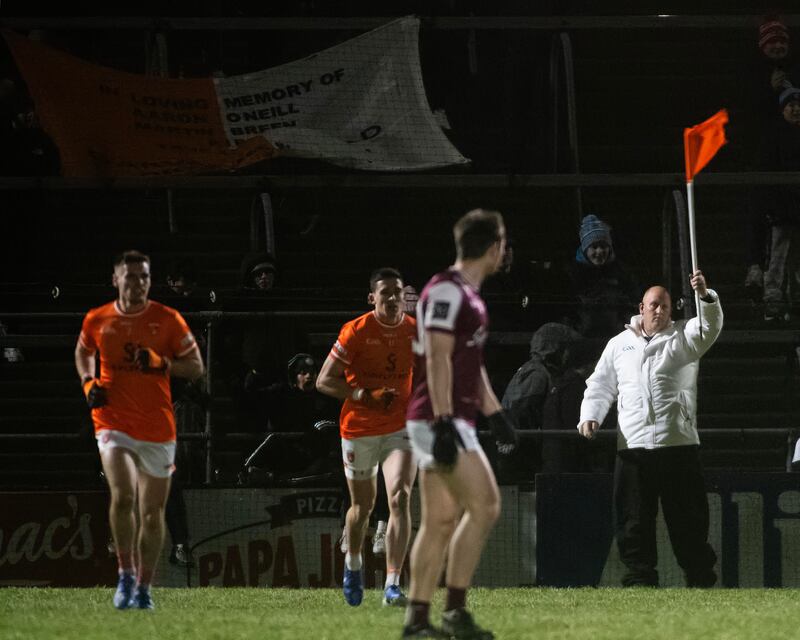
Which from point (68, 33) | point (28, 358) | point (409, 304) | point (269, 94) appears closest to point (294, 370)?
point (409, 304)

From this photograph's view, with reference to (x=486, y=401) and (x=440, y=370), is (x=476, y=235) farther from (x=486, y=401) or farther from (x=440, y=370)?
(x=486, y=401)

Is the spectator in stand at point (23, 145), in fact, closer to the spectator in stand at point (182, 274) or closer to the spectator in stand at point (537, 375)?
the spectator in stand at point (182, 274)

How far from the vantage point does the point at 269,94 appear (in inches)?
543

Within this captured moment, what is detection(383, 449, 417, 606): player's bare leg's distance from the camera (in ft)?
32.1

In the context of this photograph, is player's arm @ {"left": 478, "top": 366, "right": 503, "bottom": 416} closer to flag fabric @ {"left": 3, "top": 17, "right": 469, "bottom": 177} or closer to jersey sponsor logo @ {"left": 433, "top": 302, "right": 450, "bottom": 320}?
jersey sponsor logo @ {"left": 433, "top": 302, "right": 450, "bottom": 320}

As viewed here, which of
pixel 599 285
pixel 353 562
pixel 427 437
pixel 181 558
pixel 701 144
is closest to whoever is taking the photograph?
pixel 427 437

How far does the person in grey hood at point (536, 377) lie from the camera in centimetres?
1273

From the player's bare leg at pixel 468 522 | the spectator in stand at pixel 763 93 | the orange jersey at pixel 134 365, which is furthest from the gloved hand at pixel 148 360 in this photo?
the spectator in stand at pixel 763 93

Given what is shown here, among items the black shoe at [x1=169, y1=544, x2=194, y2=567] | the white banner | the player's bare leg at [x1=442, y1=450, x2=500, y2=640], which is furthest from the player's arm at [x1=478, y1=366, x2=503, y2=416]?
the white banner

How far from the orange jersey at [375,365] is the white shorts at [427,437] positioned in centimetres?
260

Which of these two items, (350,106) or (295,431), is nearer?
(295,431)

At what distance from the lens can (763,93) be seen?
14211 mm

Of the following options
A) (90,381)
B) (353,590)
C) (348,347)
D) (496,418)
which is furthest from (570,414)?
(496,418)

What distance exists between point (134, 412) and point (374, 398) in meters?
1.58
